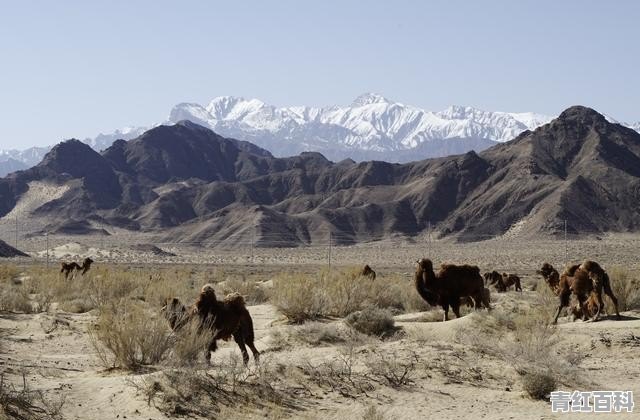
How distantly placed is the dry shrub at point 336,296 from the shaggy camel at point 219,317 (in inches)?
202

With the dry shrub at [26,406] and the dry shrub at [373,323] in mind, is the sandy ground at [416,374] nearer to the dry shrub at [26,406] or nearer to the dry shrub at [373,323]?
the dry shrub at [26,406]

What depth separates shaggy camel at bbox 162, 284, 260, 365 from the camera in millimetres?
11828

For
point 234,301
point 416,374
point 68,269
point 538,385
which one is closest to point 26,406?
point 234,301

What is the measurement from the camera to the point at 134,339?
11.4 m

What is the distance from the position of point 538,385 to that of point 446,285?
266 inches

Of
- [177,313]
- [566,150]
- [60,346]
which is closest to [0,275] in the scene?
[60,346]

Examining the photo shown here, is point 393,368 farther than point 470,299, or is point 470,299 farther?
point 470,299

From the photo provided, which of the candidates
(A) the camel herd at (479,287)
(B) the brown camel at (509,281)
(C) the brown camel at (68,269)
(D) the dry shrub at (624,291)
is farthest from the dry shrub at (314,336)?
(B) the brown camel at (509,281)

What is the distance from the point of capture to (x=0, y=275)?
91.7 ft

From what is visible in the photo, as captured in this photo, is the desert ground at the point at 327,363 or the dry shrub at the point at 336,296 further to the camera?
the dry shrub at the point at 336,296

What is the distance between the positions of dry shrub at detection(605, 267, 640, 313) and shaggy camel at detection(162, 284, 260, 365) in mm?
9181

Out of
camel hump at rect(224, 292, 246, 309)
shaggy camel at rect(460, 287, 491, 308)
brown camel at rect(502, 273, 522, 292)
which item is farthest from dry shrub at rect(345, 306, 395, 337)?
brown camel at rect(502, 273, 522, 292)

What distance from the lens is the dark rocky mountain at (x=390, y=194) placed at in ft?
300

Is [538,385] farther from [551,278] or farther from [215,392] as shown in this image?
[551,278]
